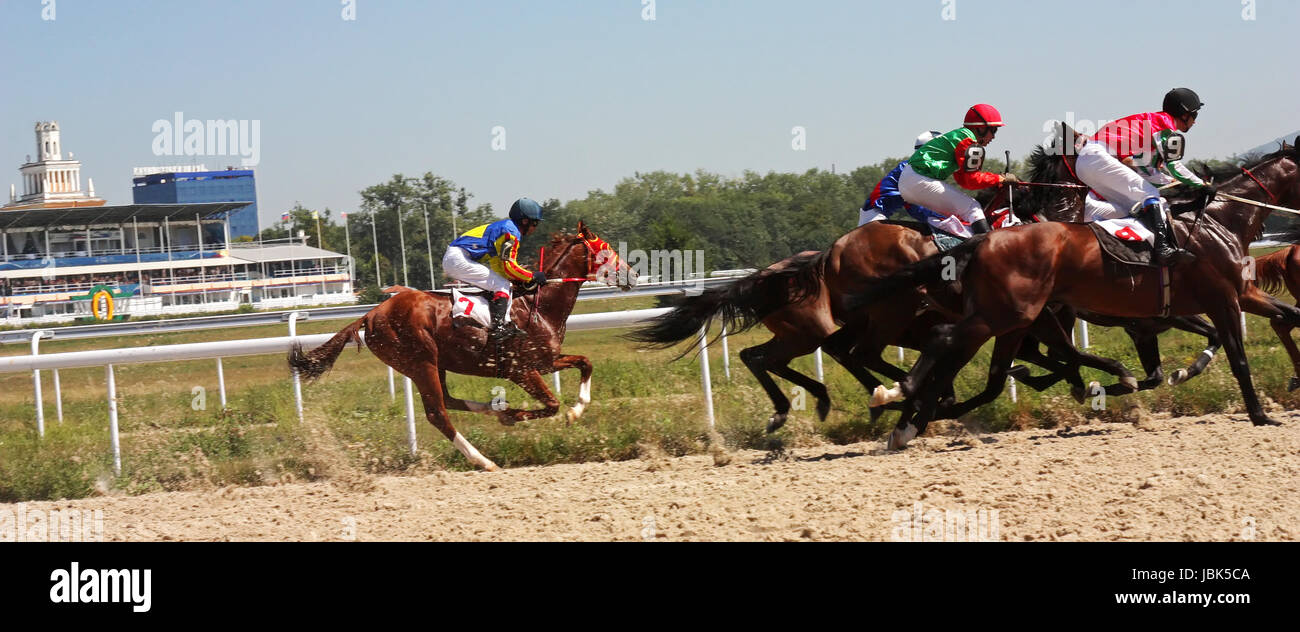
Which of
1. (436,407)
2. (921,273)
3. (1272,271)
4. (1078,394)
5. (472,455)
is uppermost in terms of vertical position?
(921,273)

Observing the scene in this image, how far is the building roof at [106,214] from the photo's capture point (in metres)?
43.4

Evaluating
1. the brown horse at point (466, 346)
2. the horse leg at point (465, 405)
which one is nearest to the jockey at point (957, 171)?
the brown horse at point (466, 346)

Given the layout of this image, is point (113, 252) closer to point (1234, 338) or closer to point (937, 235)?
point (937, 235)

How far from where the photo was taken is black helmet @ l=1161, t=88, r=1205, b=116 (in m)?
6.36

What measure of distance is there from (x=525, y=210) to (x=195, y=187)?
72.3 metres

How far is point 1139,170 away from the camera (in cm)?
617

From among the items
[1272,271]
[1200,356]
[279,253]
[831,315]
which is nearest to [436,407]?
[831,315]

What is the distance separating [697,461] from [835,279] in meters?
1.22

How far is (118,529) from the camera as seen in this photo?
205 inches

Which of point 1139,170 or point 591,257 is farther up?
point 1139,170

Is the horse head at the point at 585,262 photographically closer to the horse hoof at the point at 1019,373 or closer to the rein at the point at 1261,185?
the horse hoof at the point at 1019,373

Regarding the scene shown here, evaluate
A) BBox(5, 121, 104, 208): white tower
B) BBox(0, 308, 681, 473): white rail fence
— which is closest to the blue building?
BBox(5, 121, 104, 208): white tower
